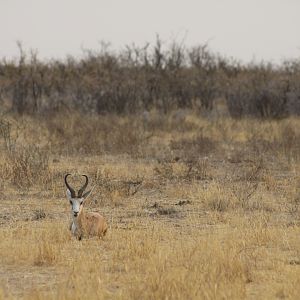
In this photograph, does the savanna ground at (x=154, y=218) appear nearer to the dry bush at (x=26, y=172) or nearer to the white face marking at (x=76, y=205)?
the dry bush at (x=26, y=172)

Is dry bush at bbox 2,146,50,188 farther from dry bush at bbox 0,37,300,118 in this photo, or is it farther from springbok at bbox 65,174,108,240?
dry bush at bbox 0,37,300,118

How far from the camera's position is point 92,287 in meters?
7.51

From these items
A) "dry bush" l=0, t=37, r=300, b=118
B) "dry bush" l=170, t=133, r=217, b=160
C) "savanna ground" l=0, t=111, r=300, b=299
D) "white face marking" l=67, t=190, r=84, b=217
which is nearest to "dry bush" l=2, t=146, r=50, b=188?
"savanna ground" l=0, t=111, r=300, b=299

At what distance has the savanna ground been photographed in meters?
7.76

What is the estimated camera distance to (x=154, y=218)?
12.0 meters

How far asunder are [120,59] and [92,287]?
106 ft

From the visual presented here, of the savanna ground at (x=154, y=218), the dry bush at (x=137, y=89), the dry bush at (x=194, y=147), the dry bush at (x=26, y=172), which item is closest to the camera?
the savanna ground at (x=154, y=218)

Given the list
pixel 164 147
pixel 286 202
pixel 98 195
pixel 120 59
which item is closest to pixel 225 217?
pixel 286 202

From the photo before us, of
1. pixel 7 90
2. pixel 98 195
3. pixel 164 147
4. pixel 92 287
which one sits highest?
pixel 7 90

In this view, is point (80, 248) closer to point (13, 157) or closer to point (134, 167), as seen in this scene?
point (13, 157)

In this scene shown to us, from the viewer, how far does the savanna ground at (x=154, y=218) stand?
7.76 metres

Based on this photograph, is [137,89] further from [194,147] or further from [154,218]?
[154,218]

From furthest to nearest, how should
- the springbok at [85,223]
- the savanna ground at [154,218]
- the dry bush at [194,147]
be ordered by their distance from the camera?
the dry bush at [194,147] → the springbok at [85,223] → the savanna ground at [154,218]

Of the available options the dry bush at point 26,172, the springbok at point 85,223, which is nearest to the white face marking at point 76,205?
the springbok at point 85,223
